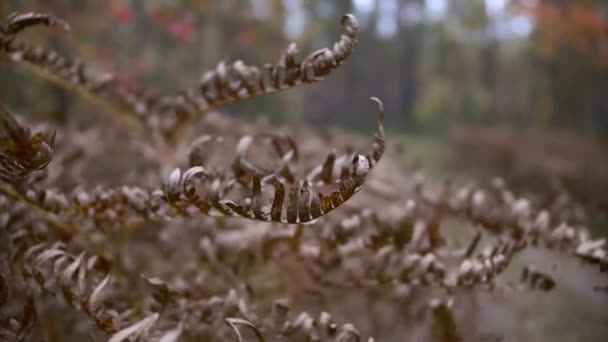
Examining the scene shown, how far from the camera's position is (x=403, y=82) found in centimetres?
1448

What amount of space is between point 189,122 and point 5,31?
0.79 meters

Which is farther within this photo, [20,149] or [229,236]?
[229,236]

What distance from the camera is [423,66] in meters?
14.5

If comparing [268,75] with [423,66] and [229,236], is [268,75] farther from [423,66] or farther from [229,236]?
[423,66]

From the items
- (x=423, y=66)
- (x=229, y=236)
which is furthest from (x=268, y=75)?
(x=423, y=66)

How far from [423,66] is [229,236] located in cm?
1351

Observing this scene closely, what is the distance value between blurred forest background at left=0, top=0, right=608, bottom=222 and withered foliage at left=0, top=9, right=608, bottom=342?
1.83 ft

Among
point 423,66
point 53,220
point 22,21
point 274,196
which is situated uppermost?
point 22,21

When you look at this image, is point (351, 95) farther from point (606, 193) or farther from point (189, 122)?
point (189, 122)

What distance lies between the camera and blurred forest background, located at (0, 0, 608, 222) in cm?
631

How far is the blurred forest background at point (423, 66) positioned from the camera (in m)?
6.31

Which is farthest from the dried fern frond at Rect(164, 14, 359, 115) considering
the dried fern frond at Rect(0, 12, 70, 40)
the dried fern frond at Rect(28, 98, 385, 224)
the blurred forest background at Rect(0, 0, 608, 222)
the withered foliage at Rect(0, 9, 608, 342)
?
the blurred forest background at Rect(0, 0, 608, 222)

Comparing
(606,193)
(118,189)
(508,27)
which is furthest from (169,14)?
(508,27)

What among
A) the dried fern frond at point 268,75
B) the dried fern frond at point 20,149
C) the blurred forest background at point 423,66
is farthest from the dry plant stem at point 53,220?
the blurred forest background at point 423,66
